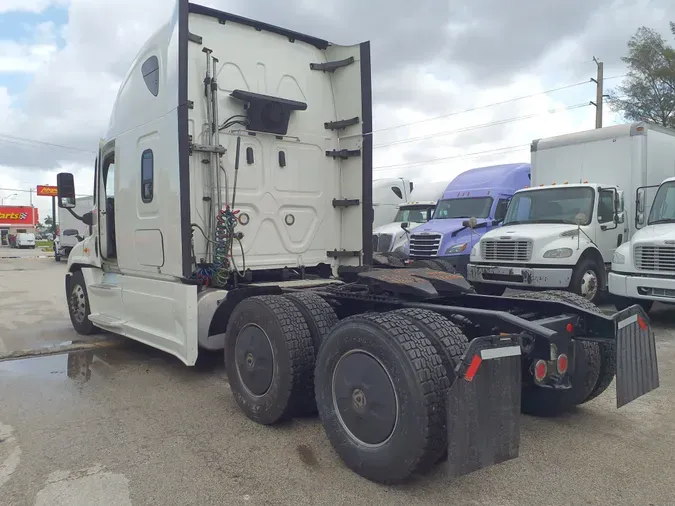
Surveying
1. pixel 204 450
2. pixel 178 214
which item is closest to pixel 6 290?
pixel 178 214

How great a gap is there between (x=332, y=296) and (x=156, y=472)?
1.88 m

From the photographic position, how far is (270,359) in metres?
4.22

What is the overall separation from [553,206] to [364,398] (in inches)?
317

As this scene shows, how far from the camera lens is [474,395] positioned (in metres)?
2.87

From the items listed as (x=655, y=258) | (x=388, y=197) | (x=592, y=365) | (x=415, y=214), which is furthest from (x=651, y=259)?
(x=388, y=197)

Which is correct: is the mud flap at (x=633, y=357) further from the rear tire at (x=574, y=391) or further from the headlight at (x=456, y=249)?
the headlight at (x=456, y=249)

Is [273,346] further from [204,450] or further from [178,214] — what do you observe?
[178,214]

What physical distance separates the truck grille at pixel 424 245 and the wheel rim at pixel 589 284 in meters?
3.23

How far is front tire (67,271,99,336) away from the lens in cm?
779

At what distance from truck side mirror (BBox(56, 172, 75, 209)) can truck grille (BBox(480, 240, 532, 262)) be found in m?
6.89

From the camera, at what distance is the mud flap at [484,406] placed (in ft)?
9.31

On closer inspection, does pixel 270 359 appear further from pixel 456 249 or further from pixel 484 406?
pixel 456 249

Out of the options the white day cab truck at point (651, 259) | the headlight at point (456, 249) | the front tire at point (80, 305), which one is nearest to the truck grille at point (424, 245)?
the headlight at point (456, 249)

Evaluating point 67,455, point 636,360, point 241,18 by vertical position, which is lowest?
point 67,455
